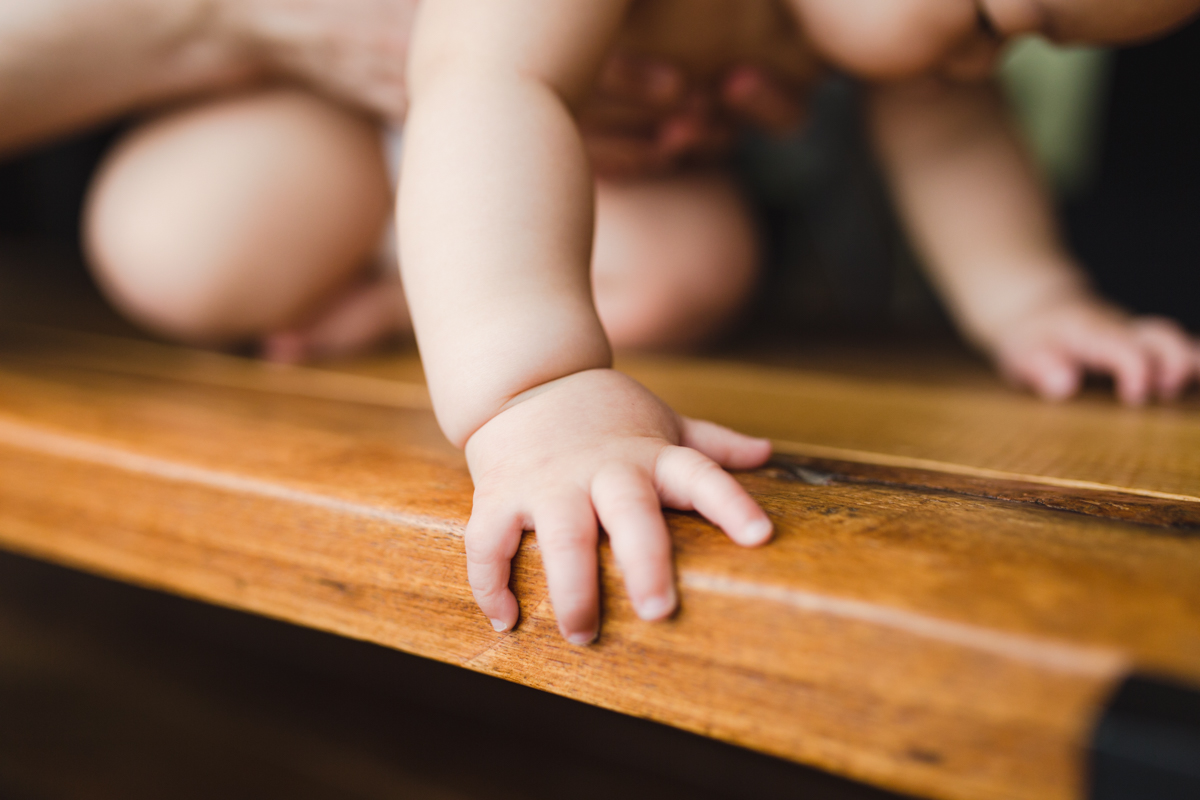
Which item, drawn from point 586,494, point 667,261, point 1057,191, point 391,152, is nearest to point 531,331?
point 586,494

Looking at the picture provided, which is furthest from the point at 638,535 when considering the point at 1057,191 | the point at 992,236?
the point at 1057,191

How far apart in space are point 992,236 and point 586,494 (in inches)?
24.2

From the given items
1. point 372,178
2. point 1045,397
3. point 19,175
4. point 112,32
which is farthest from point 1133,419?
point 19,175

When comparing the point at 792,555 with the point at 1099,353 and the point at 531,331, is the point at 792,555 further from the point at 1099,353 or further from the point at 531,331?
the point at 1099,353

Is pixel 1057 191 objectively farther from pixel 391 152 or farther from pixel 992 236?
pixel 391 152

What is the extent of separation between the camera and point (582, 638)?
0.28 m

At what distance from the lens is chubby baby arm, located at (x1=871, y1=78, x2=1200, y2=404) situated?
2.15ft

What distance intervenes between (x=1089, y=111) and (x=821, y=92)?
14.6 inches

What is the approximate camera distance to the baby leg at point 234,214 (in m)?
0.70

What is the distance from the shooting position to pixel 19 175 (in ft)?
6.02

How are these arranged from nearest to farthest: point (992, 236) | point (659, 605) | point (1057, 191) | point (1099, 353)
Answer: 1. point (659, 605)
2. point (1099, 353)
3. point (992, 236)
4. point (1057, 191)

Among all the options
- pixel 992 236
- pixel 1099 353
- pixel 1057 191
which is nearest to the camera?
pixel 1099 353

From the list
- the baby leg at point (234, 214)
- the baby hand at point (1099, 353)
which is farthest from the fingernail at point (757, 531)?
the baby leg at point (234, 214)

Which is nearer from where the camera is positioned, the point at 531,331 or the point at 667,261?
the point at 531,331
